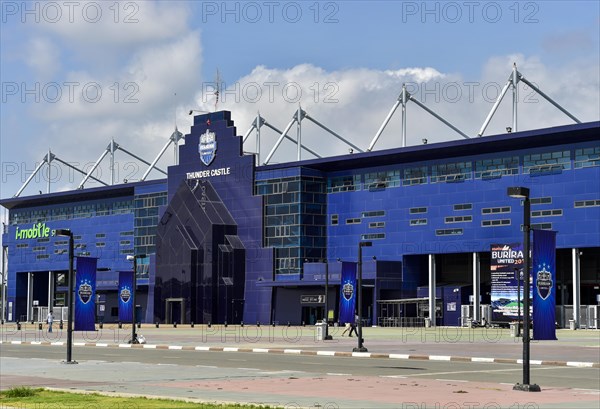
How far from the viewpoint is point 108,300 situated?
14350 cm

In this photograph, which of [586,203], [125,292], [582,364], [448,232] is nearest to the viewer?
[582,364]

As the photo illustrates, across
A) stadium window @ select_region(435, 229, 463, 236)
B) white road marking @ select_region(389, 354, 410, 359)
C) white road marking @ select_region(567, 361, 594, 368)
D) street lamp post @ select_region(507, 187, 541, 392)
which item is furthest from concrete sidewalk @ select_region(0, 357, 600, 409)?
stadium window @ select_region(435, 229, 463, 236)

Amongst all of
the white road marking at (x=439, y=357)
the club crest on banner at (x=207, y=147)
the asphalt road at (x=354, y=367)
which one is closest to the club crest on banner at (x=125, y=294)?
the club crest on banner at (x=207, y=147)

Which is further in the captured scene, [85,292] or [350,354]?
[85,292]

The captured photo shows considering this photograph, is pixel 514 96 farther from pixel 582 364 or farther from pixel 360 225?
pixel 582 364

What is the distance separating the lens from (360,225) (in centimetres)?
11588

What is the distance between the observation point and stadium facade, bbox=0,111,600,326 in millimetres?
100062

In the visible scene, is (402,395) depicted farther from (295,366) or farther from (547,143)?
(547,143)

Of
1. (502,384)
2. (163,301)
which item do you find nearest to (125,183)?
(163,301)

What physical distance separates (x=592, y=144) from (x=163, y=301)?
55239 millimetres

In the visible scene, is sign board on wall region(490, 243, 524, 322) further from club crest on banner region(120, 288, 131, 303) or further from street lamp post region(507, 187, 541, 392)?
street lamp post region(507, 187, 541, 392)

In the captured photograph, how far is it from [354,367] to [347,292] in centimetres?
3359

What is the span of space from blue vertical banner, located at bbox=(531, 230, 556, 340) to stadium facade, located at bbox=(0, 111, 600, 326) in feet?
157

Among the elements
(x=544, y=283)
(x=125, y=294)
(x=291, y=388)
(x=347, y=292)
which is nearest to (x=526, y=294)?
(x=291, y=388)
